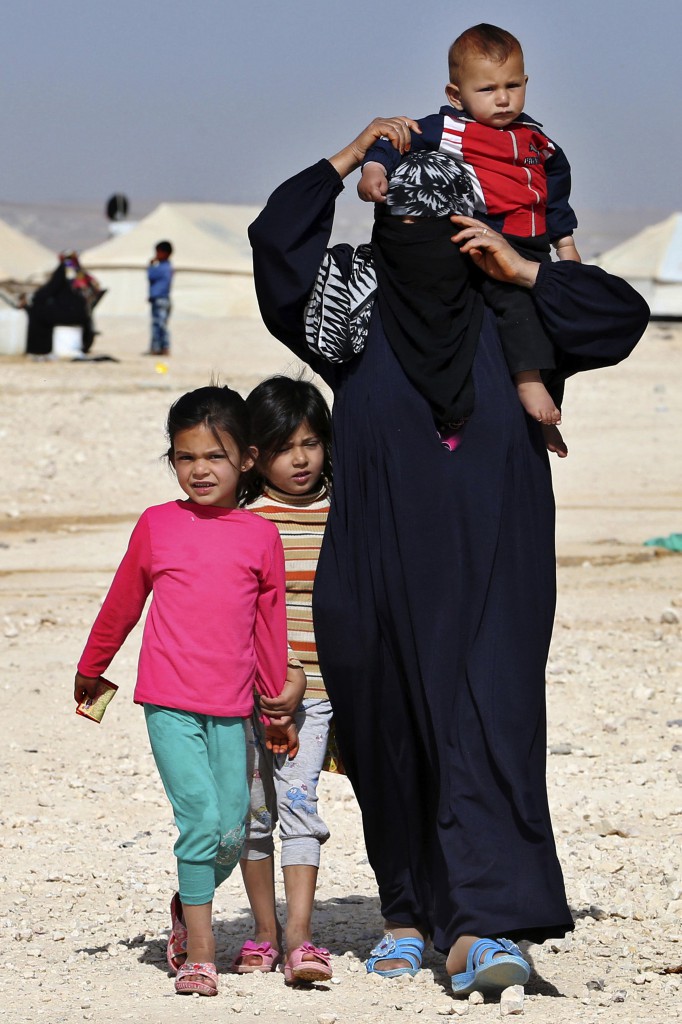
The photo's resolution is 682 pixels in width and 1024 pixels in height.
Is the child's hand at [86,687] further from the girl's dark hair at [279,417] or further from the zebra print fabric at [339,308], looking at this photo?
the zebra print fabric at [339,308]

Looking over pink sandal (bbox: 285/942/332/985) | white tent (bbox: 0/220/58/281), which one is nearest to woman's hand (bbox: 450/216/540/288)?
pink sandal (bbox: 285/942/332/985)

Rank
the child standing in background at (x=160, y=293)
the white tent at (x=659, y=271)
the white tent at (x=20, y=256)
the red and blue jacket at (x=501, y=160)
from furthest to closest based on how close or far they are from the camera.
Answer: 1. the white tent at (x=20, y=256)
2. the white tent at (x=659, y=271)
3. the child standing in background at (x=160, y=293)
4. the red and blue jacket at (x=501, y=160)

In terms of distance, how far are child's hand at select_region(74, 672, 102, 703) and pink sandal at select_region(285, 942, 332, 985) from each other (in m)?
0.65

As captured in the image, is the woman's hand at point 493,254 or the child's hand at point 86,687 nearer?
the woman's hand at point 493,254

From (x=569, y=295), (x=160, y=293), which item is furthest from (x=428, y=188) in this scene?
(x=160, y=293)

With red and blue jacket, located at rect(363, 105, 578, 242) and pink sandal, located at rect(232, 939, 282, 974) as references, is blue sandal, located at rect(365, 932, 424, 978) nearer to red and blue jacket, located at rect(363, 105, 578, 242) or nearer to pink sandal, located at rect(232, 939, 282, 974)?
pink sandal, located at rect(232, 939, 282, 974)

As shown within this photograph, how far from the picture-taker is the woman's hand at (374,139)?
116 inches

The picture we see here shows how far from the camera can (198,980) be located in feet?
9.80

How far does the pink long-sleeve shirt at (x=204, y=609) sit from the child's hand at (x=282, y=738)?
0.28 feet

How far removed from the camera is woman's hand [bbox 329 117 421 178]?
9.70 ft

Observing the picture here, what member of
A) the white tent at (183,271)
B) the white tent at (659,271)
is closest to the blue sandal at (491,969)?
the white tent at (659,271)

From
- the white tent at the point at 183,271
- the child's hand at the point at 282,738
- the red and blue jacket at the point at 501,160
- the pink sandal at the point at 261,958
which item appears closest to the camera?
the red and blue jacket at the point at 501,160

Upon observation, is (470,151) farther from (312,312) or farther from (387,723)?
(387,723)

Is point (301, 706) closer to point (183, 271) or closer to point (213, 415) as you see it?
point (213, 415)
